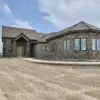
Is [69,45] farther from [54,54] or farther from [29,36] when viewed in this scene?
[29,36]

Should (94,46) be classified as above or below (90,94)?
above

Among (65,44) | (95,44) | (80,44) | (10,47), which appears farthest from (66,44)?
(10,47)

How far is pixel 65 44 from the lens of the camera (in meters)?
24.1

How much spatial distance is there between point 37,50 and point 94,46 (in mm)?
12378

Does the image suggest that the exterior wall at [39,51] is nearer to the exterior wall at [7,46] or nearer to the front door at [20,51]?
the front door at [20,51]

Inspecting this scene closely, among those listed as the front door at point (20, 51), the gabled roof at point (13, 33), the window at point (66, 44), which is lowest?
the front door at point (20, 51)

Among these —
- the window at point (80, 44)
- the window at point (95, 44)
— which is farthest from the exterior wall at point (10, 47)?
the window at point (95, 44)

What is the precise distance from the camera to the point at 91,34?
72.5 feet

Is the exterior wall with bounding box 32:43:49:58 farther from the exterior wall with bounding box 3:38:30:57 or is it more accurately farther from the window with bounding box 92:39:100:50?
the window with bounding box 92:39:100:50

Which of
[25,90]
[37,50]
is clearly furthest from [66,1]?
[25,90]

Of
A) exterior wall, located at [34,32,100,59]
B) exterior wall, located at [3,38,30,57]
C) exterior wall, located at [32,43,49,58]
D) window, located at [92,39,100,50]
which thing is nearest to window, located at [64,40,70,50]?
exterior wall, located at [34,32,100,59]

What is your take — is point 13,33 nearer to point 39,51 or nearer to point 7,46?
point 7,46

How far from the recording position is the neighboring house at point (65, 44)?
872 inches

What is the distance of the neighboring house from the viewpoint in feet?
72.6
